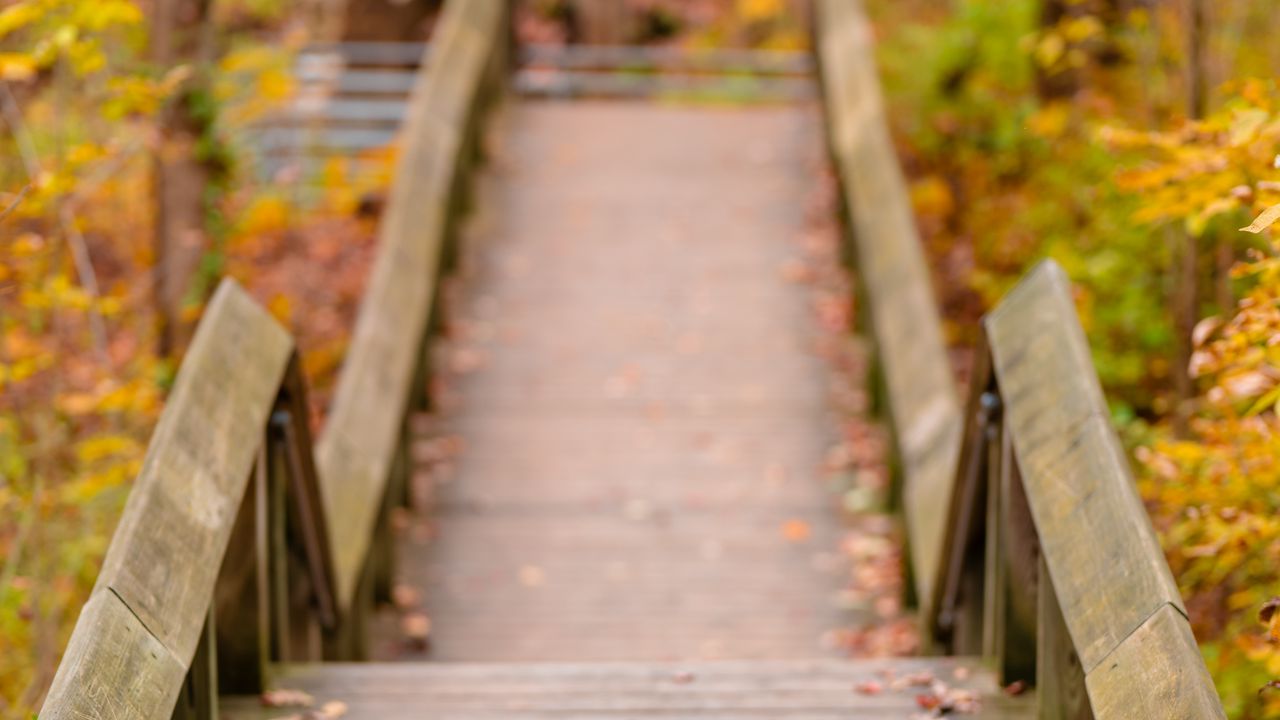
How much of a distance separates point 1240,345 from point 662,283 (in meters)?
5.88

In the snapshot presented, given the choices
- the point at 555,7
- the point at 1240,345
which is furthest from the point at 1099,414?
the point at 555,7

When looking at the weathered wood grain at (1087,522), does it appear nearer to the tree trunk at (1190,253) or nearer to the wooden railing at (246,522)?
the wooden railing at (246,522)

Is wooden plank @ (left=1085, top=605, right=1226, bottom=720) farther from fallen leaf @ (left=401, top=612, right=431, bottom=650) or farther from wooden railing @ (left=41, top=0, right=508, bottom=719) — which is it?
fallen leaf @ (left=401, top=612, right=431, bottom=650)

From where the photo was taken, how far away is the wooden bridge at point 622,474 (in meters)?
3.22

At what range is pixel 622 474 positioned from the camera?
751 cm

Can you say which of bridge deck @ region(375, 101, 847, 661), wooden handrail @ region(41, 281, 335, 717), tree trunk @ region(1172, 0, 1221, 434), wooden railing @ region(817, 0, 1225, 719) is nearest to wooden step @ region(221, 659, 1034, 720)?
wooden railing @ region(817, 0, 1225, 719)

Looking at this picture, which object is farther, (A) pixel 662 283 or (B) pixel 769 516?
(A) pixel 662 283

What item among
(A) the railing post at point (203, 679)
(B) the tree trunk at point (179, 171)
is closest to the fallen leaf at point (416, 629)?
(A) the railing post at point (203, 679)

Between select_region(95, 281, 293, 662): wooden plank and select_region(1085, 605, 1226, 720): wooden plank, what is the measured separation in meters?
1.86

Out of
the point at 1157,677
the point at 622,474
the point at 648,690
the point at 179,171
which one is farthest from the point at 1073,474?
the point at 179,171

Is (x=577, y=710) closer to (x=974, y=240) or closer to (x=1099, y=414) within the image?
(x=1099, y=414)

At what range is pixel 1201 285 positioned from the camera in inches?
323

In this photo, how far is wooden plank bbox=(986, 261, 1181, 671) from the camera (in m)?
2.95

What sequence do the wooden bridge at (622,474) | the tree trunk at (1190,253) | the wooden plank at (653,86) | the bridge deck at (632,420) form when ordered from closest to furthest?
the wooden bridge at (622,474)
the tree trunk at (1190,253)
the bridge deck at (632,420)
the wooden plank at (653,86)
